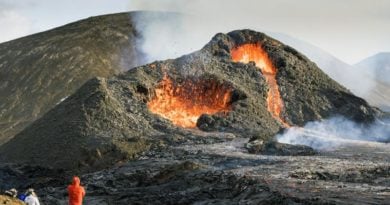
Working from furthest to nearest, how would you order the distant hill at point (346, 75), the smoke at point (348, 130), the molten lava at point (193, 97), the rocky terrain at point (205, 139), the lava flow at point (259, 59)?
1. the distant hill at point (346, 75)
2. the lava flow at point (259, 59)
3. the smoke at point (348, 130)
4. the molten lava at point (193, 97)
5. the rocky terrain at point (205, 139)

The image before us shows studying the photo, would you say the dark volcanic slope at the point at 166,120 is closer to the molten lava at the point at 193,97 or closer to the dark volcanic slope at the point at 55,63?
the molten lava at the point at 193,97

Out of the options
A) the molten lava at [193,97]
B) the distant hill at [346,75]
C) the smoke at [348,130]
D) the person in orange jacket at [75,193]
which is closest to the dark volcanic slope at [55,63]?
the molten lava at [193,97]

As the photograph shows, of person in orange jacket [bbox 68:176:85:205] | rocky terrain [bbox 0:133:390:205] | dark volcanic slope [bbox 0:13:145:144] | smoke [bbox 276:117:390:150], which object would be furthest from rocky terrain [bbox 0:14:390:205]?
dark volcanic slope [bbox 0:13:145:144]

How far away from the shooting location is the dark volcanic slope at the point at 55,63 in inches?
3418

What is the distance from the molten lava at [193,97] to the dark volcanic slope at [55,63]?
2782 cm

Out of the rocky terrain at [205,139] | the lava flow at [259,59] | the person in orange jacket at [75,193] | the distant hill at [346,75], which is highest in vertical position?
the distant hill at [346,75]

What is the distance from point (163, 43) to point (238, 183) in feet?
284

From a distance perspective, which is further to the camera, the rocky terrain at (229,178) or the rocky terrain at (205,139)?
the rocky terrain at (205,139)

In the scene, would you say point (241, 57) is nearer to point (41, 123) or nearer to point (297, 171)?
point (41, 123)

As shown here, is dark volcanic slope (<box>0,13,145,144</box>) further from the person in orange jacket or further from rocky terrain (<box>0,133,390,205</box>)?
the person in orange jacket

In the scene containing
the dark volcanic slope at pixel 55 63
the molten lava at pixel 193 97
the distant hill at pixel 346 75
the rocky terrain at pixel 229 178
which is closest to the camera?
the rocky terrain at pixel 229 178

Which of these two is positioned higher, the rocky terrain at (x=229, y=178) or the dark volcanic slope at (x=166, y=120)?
the dark volcanic slope at (x=166, y=120)

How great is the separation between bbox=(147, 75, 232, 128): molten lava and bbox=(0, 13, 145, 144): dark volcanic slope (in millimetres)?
27821

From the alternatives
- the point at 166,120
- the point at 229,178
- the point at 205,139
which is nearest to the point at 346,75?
the point at 166,120
